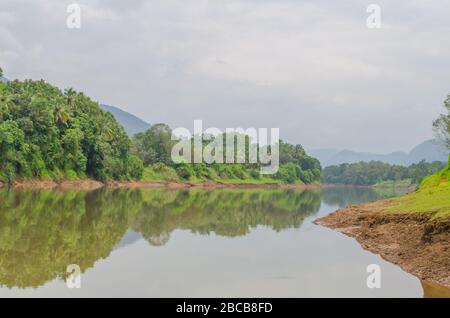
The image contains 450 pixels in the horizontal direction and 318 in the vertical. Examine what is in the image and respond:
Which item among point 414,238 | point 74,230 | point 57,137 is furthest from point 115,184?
point 414,238

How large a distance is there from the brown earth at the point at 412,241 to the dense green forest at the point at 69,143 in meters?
53.8

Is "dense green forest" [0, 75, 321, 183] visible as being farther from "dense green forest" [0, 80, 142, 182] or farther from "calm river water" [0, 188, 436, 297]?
"calm river water" [0, 188, 436, 297]

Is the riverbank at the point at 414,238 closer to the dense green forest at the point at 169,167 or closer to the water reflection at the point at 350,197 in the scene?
the water reflection at the point at 350,197

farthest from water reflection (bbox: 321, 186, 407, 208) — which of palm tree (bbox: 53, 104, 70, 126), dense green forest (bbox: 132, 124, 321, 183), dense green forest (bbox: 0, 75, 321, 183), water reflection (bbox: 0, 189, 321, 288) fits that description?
palm tree (bbox: 53, 104, 70, 126)

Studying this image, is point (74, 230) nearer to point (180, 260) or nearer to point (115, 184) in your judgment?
point (180, 260)

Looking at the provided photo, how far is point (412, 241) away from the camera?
2116 centimetres

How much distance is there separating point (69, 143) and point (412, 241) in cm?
7190

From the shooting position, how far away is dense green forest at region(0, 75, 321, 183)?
73500mm

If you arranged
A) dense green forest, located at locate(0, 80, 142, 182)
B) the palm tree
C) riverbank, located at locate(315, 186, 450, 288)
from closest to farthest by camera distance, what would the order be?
riverbank, located at locate(315, 186, 450, 288) → dense green forest, located at locate(0, 80, 142, 182) → the palm tree

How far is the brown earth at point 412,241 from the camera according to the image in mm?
16797

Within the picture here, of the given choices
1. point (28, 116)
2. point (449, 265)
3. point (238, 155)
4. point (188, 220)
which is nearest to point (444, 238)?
point (449, 265)

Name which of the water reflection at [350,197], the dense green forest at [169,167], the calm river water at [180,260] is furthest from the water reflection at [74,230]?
the dense green forest at [169,167]

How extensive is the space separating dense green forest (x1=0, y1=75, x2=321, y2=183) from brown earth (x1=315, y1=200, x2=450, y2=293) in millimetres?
53757
